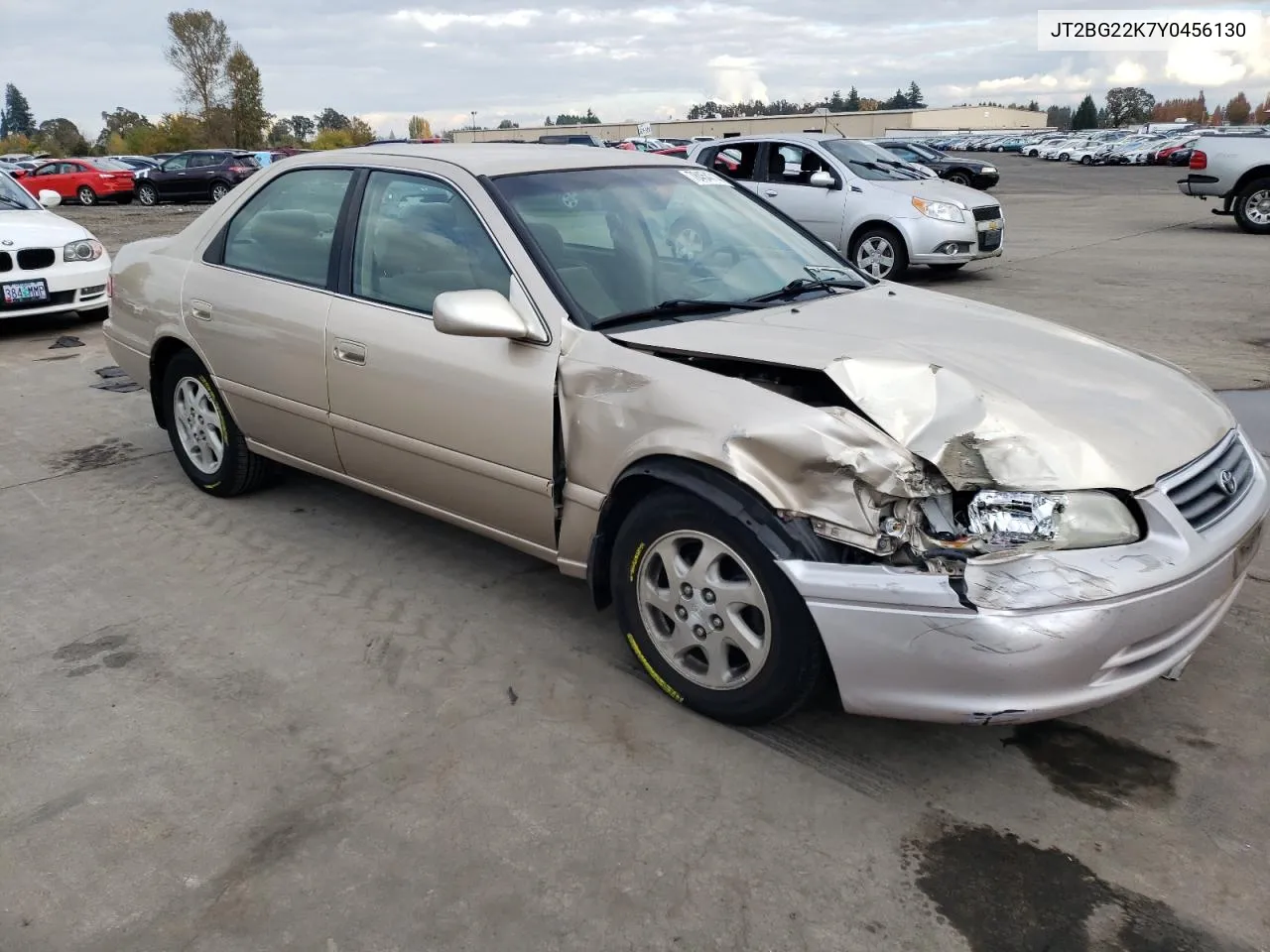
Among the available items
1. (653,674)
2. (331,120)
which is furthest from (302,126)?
(653,674)

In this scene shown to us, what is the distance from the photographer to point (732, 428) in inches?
108

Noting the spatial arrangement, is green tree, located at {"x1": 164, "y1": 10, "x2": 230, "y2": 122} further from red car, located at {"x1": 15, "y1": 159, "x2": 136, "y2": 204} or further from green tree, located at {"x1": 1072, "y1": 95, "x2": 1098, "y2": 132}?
green tree, located at {"x1": 1072, "y1": 95, "x2": 1098, "y2": 132}

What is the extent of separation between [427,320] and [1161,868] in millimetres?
2722

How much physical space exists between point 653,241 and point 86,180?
31.1m

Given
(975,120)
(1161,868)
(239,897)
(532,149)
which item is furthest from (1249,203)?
(975,120)

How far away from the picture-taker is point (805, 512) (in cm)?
262

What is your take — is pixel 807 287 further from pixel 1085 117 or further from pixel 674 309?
pixel 1085 117

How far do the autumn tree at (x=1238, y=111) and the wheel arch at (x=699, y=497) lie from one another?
13827 centimetres

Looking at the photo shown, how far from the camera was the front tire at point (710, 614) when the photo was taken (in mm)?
2705

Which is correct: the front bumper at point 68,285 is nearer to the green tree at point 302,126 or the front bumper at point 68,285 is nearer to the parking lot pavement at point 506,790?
the parking lot pavement at point 506,790

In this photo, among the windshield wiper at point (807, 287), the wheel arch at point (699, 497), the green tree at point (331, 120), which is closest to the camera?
the wheel arch at point (699, 497)

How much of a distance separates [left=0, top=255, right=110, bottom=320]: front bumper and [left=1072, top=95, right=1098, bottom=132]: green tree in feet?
403

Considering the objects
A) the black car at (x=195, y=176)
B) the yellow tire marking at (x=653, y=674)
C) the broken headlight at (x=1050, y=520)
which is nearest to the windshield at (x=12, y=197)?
the yellow tire marking at (x=653, y=674)

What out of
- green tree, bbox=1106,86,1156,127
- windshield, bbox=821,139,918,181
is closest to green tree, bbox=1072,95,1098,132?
green tree, bbox=1106,86,1156,127
